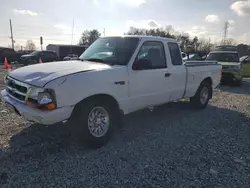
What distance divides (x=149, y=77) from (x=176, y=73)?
3.51 feet

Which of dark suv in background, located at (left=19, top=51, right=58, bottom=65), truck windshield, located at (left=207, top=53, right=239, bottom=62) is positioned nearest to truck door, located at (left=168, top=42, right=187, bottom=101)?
truck windshield, located at (left=207, top=53, right=239, bottom=62)

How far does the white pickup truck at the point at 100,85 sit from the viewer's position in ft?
11.4

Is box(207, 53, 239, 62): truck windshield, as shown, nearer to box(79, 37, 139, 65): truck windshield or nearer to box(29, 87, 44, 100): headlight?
box(79, 37, 139, 65): truck windshield

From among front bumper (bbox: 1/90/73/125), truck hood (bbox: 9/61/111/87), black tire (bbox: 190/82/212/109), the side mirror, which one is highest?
the side mirror

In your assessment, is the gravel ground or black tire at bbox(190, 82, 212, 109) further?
black tire at bbox(190, 82, 212, 109)

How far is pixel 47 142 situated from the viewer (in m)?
4.22

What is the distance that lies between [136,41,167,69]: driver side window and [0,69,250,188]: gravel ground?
137cm

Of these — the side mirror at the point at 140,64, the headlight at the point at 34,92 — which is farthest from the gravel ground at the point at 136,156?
the side mirror at the point at 140,64

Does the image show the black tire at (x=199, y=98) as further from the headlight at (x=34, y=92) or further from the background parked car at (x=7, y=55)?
the background parked car at (x=7, y=55)

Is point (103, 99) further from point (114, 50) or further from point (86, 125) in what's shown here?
point (114, 50)

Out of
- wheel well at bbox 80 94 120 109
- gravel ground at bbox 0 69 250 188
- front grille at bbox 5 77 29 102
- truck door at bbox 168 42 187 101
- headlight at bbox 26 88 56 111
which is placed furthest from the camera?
truck door at bbox 168 42 187 101

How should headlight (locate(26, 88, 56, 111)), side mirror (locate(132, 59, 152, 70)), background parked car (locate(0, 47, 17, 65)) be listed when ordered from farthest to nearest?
background parked car (locate(0, 47, 17, 65)) < side mirror (locate(132, 59, 152, 70)) < headlight (locate(26, 88, 56, 111))

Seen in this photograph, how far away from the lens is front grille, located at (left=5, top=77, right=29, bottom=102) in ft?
12.2

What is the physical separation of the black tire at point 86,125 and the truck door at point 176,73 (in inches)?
78.1
